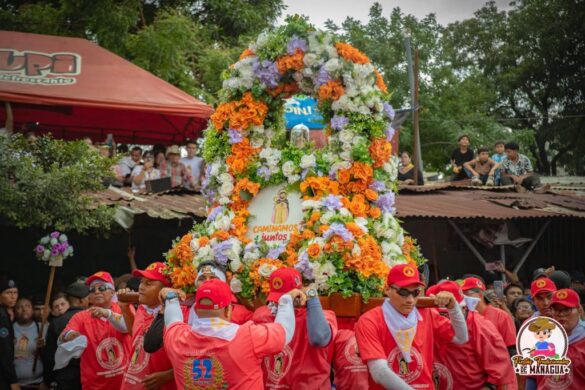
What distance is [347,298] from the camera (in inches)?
289

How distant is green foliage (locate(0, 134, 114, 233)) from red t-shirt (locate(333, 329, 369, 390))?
188 inches

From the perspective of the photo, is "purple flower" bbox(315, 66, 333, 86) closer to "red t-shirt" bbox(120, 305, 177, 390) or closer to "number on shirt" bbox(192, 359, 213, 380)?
"red t-shirt" bbox(120, 305, 177, 390)

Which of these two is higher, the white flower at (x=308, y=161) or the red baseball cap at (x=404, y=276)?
the white flower at (x=308, y=161)

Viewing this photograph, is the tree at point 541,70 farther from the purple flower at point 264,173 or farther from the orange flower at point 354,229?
the orange flower at point 354,229

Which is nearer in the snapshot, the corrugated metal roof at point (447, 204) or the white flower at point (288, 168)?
the white flower at point (288, 168)

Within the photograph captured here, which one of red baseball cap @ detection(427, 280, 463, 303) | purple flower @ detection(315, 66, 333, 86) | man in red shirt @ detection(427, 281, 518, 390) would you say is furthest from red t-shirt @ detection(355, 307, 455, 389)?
purple flower @ detection(315, 66, 333, 86)

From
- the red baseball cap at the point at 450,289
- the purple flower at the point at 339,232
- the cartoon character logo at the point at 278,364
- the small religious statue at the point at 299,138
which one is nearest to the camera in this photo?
the cartoon character logo at the point at 278,364

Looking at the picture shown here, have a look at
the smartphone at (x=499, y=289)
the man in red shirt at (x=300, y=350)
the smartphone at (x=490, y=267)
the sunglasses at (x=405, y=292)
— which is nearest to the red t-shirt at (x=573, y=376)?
the sunglasses at (x=405, y=292)

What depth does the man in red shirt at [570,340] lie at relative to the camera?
7203 millimetres

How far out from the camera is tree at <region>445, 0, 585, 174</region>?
31.3 m

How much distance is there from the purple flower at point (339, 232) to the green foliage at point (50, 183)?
4.35 metres

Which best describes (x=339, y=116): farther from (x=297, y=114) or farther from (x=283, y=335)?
(x=297, y=114)

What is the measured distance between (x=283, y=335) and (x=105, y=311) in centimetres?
246

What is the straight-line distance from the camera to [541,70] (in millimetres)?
31859
